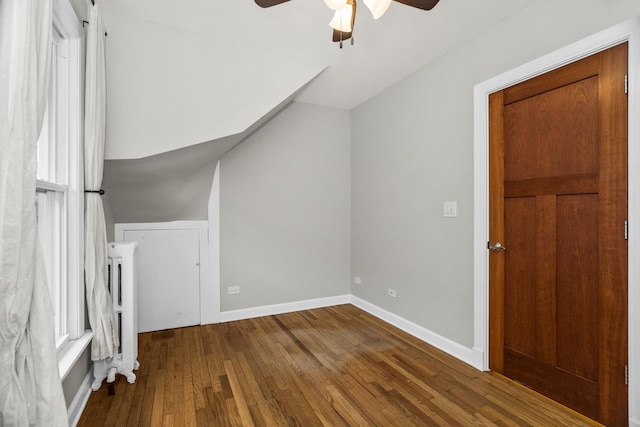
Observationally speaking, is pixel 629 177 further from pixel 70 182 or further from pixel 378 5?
pixel 70 182

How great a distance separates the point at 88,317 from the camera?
77.7 inches

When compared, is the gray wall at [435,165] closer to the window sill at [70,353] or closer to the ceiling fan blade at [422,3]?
the ceiling fan blade at [422,3]

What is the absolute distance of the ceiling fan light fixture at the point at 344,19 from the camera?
152 centimetres

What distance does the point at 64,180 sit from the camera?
1786mm

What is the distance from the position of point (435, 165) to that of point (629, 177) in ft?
4.18

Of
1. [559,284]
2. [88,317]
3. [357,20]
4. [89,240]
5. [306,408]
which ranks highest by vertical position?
[357,20]

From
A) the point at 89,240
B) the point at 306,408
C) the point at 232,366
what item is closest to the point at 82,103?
the point at 89,240

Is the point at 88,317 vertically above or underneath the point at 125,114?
underneath

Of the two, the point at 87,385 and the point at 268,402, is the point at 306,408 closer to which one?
the point at 268,402

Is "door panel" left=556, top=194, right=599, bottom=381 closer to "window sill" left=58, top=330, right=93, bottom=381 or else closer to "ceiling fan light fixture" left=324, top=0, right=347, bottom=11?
"ceiling fan light fixture" left=324, top=0, right=347, bottom=11

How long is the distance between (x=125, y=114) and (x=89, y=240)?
91 centimetres

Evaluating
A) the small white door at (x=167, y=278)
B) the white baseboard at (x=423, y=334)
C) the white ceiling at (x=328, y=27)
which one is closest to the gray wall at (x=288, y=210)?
the small white door at (x=167, y=278)

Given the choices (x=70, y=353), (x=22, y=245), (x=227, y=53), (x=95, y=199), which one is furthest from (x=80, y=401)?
(x=227, y=53)

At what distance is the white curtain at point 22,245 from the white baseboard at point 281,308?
223cm
